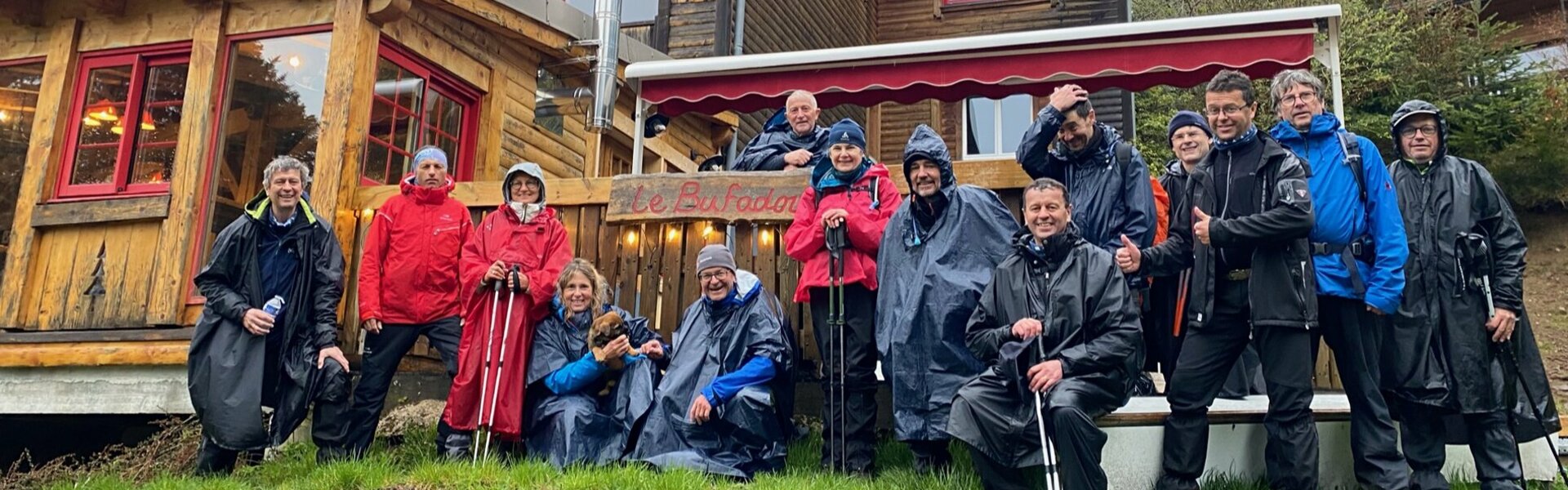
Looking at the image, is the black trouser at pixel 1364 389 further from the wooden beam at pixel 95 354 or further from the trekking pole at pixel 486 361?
the wooden beam at pixel 95 354

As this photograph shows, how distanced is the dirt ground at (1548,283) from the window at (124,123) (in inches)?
571

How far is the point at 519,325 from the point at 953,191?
7.57 ft

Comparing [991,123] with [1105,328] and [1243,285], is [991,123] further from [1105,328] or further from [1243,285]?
[1105,328]

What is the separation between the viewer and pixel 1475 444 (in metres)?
4.47

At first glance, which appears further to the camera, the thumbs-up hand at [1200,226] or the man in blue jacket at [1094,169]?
the man in blue jacket at [1094,169]

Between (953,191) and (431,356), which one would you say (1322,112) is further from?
(431,356)

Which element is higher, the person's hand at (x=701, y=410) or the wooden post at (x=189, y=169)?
the wooden post at (x=189, y=169)

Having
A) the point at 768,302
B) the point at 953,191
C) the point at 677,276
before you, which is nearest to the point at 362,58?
the point at 677,276

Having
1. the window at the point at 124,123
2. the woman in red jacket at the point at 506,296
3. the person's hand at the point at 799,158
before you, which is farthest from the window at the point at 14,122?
the person's hand at the point at 799,158

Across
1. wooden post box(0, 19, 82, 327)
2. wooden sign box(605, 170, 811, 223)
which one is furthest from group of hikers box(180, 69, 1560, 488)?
wooden post box(0, 19, 82, 327)

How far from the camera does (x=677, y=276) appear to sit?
6441 mm

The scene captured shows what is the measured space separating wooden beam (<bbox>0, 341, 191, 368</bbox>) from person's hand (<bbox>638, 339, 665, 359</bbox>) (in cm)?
336

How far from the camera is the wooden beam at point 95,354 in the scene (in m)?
6.95

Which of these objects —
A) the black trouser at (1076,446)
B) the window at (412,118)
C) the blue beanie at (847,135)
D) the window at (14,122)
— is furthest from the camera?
the window at (14,122)
